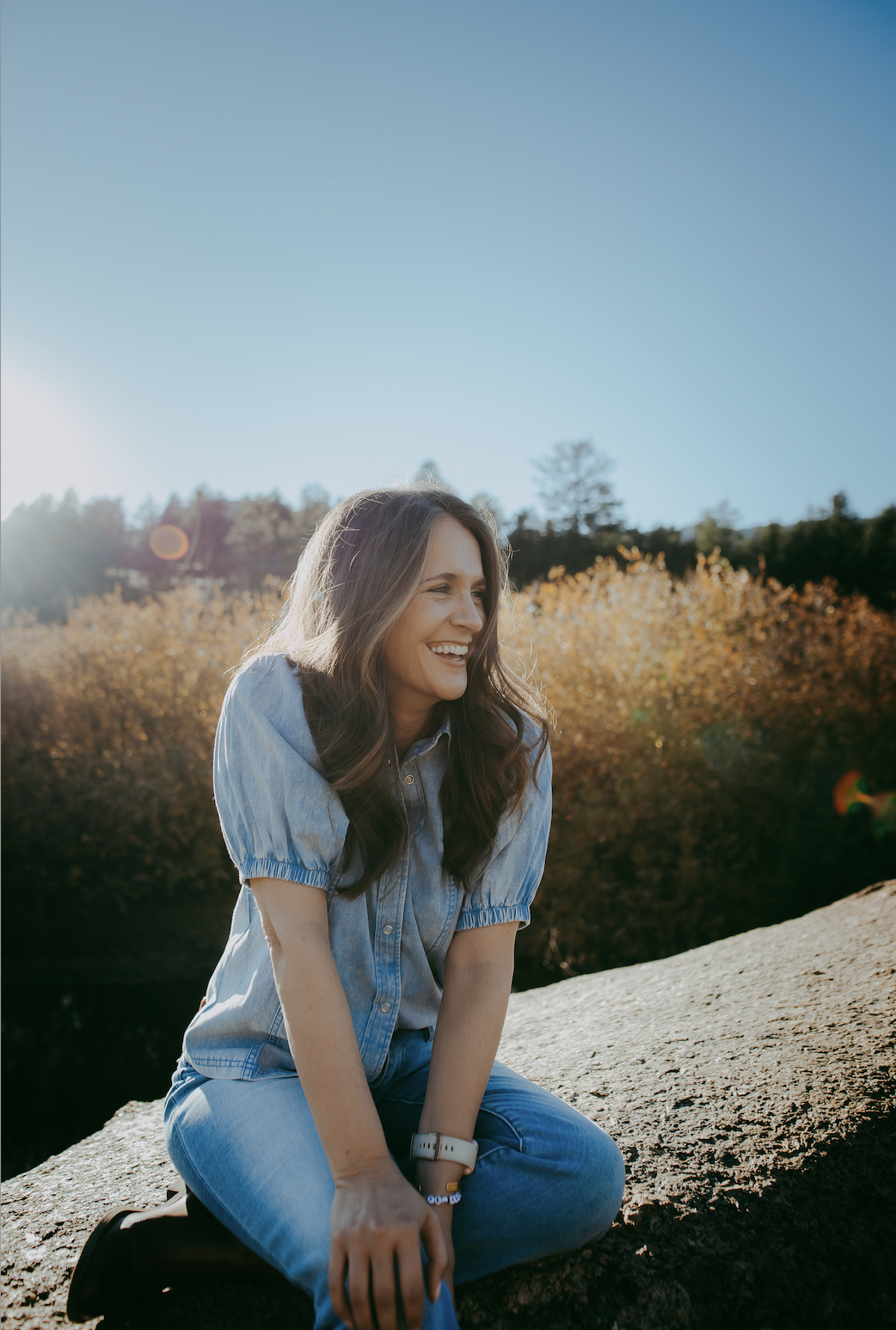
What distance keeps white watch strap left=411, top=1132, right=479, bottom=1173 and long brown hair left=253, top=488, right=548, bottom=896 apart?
44 cm

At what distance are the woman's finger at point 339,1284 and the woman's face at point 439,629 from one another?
983 mm

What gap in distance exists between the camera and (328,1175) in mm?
1240

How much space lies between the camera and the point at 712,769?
5117 mm

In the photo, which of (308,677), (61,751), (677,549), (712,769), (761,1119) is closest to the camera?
(308,677)

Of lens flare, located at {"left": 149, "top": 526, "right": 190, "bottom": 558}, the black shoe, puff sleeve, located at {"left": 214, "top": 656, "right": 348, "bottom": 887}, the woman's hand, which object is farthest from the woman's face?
lens flare, located at {"left": 149, "top": 526, "right": 190, "bottom": 558}

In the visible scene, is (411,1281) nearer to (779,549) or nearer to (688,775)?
(688,775)

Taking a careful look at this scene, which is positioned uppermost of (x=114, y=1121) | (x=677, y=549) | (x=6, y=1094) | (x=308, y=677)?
(x=677, y=549)

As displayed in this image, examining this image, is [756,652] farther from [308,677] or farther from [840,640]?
[308,677]

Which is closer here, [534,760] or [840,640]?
[534,760]

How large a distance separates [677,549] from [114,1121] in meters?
17.7

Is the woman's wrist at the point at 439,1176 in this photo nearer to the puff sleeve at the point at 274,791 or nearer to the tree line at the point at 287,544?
the puff sleeve at the point at 274,791

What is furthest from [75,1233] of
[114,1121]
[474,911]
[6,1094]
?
[6,1094]

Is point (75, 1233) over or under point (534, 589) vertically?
under

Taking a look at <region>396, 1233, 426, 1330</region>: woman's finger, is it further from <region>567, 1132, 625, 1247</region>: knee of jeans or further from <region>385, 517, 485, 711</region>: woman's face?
<region>385, 517, 485, 711</region>: woman's face
